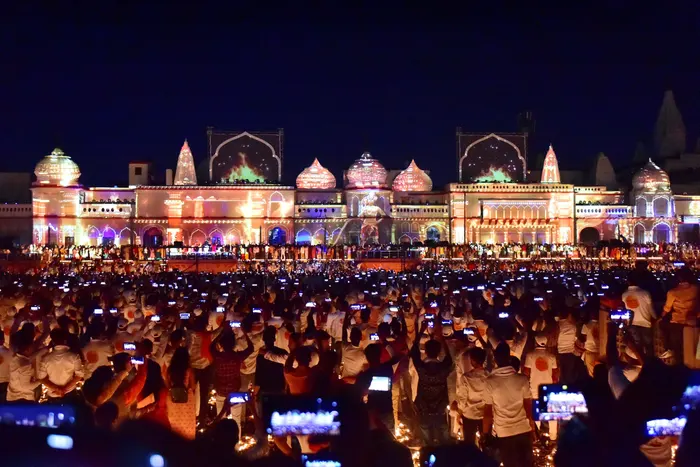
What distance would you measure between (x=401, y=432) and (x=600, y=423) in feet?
16.7

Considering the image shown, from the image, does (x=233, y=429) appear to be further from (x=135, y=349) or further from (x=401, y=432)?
(x=401, y=432)

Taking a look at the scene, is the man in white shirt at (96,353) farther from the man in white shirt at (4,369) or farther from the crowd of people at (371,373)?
the man in white shirt at (4,369)

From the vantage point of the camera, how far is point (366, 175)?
57906mm

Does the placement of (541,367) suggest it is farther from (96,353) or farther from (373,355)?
(96,353)

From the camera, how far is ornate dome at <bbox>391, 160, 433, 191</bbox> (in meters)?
61.1

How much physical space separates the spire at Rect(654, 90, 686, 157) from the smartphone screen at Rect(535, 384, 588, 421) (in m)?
70.8

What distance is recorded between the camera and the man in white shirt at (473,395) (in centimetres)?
867

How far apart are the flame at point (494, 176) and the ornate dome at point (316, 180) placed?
11672mm

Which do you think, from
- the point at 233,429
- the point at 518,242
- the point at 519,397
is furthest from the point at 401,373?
the point at 518,242

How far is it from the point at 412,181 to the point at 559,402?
181ft

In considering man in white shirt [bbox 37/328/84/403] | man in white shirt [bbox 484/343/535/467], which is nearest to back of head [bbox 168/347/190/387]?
man in white shirt [bbox 37/328/84/403]

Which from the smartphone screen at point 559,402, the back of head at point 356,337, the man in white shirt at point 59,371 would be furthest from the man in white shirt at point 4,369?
the smartphone screen at point 559,402

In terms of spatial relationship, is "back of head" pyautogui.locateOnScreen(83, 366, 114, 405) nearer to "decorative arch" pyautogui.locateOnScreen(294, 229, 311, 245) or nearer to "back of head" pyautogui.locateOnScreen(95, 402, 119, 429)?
"back of head" pyautogui.locateOnScreen(95, 402, 119, 429)

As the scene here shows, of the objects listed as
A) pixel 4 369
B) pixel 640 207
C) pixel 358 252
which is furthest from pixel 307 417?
pixel 640 207
